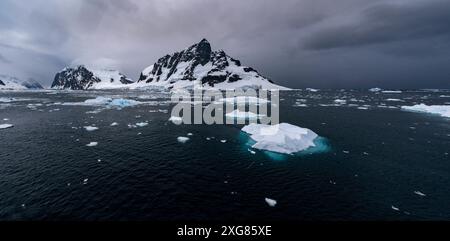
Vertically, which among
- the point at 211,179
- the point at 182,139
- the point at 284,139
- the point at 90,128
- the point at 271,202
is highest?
the point at 90,128

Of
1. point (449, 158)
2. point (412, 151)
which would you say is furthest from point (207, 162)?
point (449, 158)

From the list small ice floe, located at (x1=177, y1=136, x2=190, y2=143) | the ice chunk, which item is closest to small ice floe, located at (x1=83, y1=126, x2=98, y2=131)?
small ice floe, located at (x1=177, y1=136, x2=190, y2=143)

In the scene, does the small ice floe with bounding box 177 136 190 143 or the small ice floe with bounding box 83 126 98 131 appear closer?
the small ice floe with bounding box 177 136 190 143

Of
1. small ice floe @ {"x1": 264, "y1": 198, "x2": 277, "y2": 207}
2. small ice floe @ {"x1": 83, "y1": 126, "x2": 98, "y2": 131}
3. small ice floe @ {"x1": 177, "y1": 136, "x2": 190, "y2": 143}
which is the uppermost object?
small ice floe @ {"x1": 83, "y1": 126, "x2": 98, "y2": 131}

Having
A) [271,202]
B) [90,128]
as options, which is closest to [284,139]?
[271,202]

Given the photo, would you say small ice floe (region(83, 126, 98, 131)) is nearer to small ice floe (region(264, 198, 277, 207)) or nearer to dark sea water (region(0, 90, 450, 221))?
dark sea water (region(0, 90, 450, 221))

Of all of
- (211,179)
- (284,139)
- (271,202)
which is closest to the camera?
Result: (271,202)

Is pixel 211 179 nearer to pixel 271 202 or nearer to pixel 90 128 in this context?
pixel 271 202

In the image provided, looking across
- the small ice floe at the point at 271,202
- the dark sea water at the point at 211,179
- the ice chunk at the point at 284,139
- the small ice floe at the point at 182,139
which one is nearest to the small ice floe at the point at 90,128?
the dark sea water at the point at 211,179
